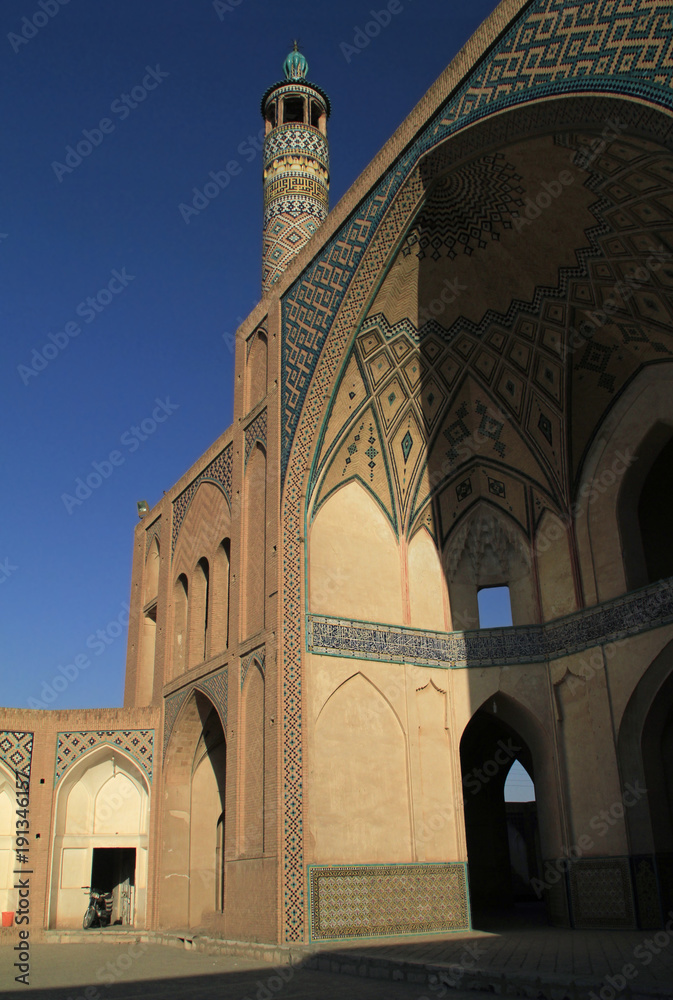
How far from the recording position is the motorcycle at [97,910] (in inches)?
376

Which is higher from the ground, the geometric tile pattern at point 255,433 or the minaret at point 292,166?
the minaret at point 292,166

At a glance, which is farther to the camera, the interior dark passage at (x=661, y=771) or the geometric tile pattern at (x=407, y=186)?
the interior dark passage at (x=661, y=771)

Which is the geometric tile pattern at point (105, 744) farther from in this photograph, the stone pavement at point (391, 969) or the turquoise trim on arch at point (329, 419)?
the turquoise trim on arch at point (329, 419)

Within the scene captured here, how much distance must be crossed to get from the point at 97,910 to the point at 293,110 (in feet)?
35.9

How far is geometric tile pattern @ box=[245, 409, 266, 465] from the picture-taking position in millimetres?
9109

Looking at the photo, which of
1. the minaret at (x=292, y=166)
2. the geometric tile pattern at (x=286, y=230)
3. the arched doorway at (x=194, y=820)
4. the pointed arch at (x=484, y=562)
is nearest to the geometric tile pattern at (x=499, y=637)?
the pointed arch at (x=484, y=562)

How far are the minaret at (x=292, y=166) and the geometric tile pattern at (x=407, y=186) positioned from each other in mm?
2589

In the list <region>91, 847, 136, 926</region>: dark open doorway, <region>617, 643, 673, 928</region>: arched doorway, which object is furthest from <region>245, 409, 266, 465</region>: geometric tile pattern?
<region>91, 847, 136, 926</region>: dark open doorway

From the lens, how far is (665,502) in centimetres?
880

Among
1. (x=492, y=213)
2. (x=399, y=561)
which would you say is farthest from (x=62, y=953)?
(x=492, y=213)

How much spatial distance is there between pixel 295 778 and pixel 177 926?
11.1 ft

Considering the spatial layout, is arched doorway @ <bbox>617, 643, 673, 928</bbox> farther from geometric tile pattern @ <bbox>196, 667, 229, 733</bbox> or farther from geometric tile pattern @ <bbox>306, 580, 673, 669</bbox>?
geometric tile pattern @ <bbox>196, 667, 229, 733</bbox>

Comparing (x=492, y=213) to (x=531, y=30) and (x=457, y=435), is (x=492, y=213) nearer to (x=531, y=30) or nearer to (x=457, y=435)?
(x=531, y=30)

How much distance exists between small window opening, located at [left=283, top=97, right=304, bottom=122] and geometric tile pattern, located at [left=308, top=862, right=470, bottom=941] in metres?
10.0
